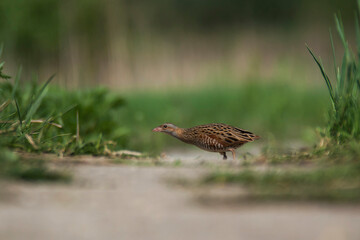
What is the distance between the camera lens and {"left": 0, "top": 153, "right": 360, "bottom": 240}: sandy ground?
2670 mm

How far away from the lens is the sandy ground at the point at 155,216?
2.67 m

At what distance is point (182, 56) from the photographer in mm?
15539

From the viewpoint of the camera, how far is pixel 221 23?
63.4 ft

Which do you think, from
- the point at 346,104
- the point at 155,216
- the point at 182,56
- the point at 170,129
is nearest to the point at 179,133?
the point at 170,129

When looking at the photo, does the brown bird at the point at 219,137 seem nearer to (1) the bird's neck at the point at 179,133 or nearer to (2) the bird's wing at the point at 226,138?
(2) the bird's wing at the point at 226,138

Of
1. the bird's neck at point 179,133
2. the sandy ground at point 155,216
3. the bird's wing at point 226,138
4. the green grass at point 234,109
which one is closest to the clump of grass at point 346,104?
the bird's wing at point 226,138

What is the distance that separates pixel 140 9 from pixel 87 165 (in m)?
14.7

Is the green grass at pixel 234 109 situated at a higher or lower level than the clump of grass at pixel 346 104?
higher

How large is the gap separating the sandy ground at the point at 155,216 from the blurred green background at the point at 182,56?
5667mm

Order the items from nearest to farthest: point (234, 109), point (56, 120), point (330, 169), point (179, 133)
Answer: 1. point (330, 169)
2. point (56, 120)
3. point (179, 133)
4. point (234, 109)

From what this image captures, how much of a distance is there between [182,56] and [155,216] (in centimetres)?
1291

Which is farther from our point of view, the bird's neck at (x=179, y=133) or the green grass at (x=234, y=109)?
the green grass at (x=234, y=109)

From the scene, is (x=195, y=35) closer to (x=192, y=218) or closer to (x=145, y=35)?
(x=145, y=35)

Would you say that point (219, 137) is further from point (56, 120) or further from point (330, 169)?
point (330, 169)
